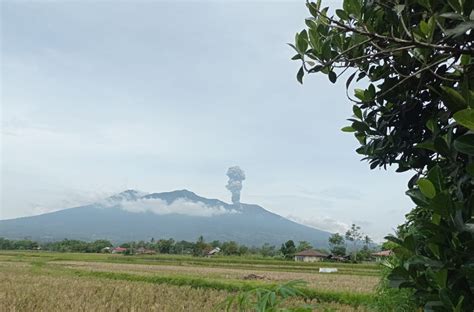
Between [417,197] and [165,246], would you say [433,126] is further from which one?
[165,246]

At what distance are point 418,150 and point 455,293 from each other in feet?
2.27

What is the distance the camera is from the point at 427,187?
101 cm

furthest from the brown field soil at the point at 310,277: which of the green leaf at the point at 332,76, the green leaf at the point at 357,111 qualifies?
the green leaf at the point at 332,76

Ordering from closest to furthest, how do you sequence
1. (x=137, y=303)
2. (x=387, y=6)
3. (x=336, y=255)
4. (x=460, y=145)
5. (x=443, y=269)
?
(x=460, y=145)
(x=443, y=269)
(x=387, y=6)
(x=137, y=303)
(x=336, y=255)

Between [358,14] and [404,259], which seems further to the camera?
Result: [358,14]

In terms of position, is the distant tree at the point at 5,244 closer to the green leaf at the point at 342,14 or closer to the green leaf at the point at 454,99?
the green leaf at the point at 342,14

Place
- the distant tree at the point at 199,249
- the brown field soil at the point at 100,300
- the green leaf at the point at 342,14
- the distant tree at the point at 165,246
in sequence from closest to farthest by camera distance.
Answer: the green leaf at the point at 342,14 < the brown field soil at the point at 100,300 < the distant tree at the point at 199,249 < the distant tree at the point at 165,246

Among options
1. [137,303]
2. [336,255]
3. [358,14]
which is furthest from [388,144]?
[336,255]

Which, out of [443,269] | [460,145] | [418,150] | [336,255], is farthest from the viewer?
[336,255]

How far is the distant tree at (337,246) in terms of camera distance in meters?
57.6

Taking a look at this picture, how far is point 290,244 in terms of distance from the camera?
5897cm

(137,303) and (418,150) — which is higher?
(418,150)

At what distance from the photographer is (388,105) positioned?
70.8 inches

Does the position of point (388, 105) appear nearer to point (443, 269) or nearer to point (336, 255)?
point (443, 269)
